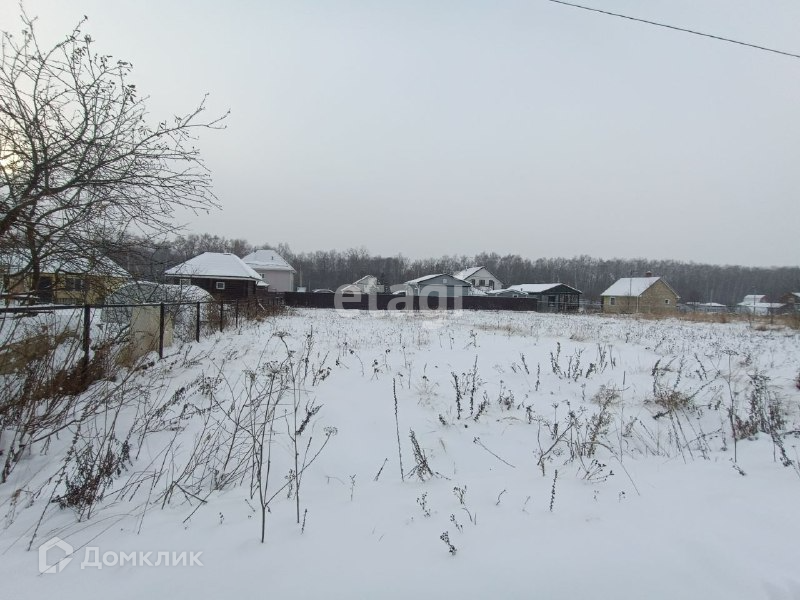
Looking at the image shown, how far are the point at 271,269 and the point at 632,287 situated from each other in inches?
1879

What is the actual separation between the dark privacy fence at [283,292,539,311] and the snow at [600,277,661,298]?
53.7ft

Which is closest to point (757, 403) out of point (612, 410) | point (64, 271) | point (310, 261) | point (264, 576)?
point (612, 410)

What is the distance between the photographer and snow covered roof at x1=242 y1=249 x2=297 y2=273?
5303 centimetres

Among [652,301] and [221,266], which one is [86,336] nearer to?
[221,266]

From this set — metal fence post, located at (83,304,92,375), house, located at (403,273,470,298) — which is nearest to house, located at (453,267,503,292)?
house, located at (403,273,470,298)

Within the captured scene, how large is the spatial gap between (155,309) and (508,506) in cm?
752

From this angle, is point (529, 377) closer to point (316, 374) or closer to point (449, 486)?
point (316, 374)

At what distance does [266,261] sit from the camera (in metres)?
53.8

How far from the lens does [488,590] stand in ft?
5.65

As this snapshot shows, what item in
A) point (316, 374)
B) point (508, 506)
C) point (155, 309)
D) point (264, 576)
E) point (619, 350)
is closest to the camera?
point (264, 576)

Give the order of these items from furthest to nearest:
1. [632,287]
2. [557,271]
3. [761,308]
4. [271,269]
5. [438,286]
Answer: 1. [557,271]
2. [271,269]
3. [438,286]
4. [761,308]
5. [632,287]

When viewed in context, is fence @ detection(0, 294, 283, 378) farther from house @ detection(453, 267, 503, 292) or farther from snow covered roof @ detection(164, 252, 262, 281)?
house @ detection(453, 267, 503, 292)

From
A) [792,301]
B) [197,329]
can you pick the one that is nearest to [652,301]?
[792,301]

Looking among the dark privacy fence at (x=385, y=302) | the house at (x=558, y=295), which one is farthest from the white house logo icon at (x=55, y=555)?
the house at (x=558, y=295)
